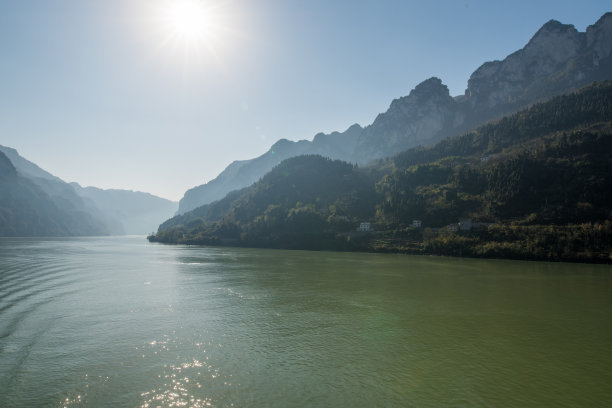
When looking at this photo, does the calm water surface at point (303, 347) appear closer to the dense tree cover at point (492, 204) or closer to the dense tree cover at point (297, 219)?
the dense tree cover at point (492, 204)

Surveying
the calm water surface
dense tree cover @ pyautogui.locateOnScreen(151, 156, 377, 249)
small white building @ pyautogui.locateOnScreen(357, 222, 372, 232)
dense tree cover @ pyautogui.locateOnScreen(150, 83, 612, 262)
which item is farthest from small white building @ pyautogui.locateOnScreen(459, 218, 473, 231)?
the calm water surface

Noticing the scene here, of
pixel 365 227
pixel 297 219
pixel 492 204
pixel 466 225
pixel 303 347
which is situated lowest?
pixel 303 347

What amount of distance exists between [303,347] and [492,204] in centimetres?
11187

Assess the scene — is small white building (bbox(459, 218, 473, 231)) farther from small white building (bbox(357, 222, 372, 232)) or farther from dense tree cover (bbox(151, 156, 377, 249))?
dense tree cover (bbox(151, 156, 377, 249))

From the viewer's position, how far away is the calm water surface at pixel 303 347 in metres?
13.2

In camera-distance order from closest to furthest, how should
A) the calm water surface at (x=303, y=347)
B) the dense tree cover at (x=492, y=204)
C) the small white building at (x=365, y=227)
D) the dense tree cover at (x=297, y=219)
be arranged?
the calm water surface at (x=303, y=347), the dense tree cover at (x=492, y=204), the small white building at (x=365, y=227), the dense tree cover at (x=297, y=219)

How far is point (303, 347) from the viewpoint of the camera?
746 inches

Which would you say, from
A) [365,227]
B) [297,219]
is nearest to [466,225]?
[365,227]

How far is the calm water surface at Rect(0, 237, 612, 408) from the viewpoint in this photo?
1320 centimetres

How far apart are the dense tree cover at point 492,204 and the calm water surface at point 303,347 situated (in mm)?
49903

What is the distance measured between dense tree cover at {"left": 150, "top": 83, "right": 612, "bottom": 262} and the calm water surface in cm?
4990

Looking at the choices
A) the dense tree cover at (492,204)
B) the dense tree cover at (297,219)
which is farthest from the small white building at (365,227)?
the dense tree cover at (297,219)

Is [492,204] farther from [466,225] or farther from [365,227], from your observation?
[365,227]

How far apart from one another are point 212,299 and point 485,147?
8260 inches
